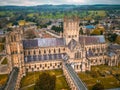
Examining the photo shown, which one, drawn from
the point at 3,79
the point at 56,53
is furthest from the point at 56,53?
the point at 3,79

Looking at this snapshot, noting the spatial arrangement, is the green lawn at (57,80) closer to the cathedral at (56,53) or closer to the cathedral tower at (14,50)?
the cathedral at (56,53)

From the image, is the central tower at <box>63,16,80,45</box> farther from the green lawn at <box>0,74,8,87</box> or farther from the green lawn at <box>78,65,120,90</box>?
the green lawn at <box>0,74,8,87</box>

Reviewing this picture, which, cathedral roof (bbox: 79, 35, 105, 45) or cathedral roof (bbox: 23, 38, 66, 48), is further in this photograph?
cathedral roof (bbox: 79, 35, 105, 45)

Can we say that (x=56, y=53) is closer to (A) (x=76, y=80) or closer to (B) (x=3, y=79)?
(A) (x=76, y=80)

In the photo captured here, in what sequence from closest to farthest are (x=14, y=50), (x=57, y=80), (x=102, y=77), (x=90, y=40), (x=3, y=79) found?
(x=57, y=80) < (x=3, y=79) < (x=102, y=77) < (x=14, y=50) < (x=90, y=40)

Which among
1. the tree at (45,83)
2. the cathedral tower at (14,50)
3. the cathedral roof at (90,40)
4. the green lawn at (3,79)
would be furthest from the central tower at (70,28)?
the green lawn at (3,79)

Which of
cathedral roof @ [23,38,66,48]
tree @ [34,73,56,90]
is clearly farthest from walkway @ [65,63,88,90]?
cathedral roof @ [23,38,66,48]
